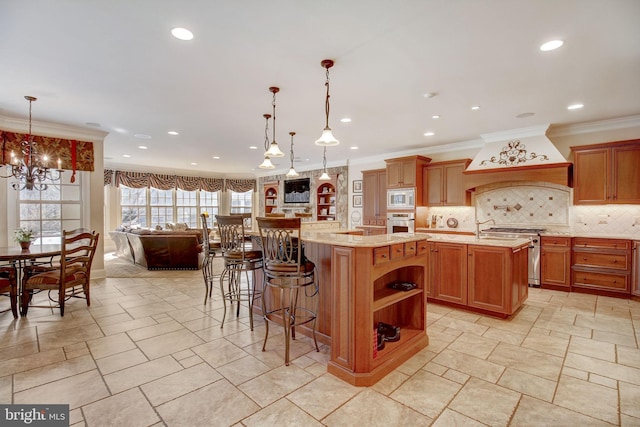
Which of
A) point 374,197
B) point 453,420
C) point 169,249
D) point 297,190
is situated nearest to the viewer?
point 453,420

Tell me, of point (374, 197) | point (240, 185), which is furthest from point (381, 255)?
point (240, 185)

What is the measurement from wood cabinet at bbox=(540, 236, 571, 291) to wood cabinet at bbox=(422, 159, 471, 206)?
152 centimetres

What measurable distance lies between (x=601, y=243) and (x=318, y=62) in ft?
15.8

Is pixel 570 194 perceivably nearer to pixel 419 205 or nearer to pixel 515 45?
pixel 419 205

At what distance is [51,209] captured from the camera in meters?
5.20

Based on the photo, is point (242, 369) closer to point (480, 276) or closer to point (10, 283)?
point (480, 276)

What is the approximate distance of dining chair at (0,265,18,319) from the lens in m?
Answer: 3.34

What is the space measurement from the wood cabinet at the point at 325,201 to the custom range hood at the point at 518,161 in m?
4.14

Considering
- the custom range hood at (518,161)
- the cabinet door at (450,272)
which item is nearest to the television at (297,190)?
the custom range hood at (518,161)

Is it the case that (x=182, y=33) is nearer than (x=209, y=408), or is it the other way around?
(x=209, y=408)

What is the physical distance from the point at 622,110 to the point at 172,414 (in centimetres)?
624

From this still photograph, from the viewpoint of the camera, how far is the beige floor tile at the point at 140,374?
2.17 m

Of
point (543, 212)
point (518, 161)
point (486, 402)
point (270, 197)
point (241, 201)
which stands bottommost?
point (486, 402)

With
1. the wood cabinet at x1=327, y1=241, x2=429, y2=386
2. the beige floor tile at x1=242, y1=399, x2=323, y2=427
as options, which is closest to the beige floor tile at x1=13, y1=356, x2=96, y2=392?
the beige floor tile at x1=242, y1=399, x2=323, y2=427
